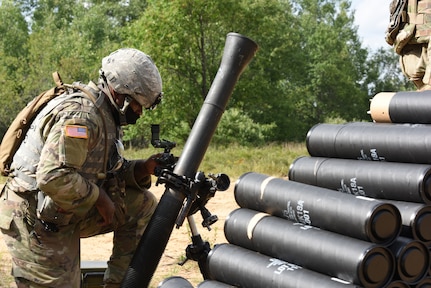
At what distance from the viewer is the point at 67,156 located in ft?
14.4

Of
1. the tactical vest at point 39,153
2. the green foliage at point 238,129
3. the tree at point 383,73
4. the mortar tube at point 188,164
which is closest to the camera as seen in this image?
the tactical vest at point 39,153

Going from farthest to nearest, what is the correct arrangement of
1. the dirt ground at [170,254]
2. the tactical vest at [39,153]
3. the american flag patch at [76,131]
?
the dirt ground at [170,254]
the tactical vest at [39,153]
the american flag patch at [76,131]

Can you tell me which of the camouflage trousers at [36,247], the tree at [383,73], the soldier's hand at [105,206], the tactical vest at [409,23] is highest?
the tree at [383,73]

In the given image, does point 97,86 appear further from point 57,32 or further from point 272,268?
point 57,32

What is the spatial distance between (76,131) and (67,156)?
158mm

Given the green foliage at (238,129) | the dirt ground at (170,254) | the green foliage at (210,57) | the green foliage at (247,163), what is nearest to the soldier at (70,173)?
the dirt ground at (170,254)

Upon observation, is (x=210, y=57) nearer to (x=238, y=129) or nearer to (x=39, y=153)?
(x=238, y=129)

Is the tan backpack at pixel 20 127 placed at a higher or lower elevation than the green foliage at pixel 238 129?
lower

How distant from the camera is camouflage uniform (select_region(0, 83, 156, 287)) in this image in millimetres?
4422

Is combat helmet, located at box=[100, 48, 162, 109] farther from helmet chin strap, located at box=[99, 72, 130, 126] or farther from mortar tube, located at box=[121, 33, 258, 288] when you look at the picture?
mortar tube, located at box=[121, 33, 258, 288]

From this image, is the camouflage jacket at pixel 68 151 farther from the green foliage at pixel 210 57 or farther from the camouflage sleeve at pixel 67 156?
the green foliage at pixel 210 57

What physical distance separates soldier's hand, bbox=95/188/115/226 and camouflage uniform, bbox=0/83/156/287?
0.08 m

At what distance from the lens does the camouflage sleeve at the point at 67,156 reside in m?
4.39

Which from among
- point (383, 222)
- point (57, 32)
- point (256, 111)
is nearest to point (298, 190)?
point (383, 222)
